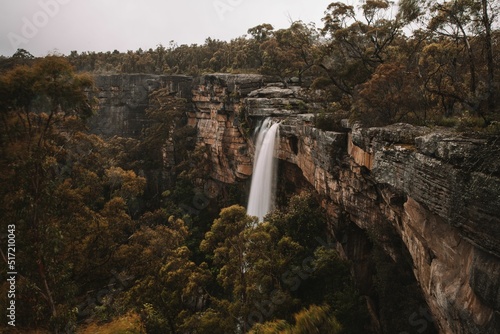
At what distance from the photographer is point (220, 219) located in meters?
12.5

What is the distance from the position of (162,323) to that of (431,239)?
9.75m

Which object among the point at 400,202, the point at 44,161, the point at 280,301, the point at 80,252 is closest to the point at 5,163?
the point at 44,161

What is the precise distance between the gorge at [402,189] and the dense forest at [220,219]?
117cm

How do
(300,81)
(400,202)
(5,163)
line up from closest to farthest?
(400,202), (5,163), (300,81)

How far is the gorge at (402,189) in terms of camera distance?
539cm

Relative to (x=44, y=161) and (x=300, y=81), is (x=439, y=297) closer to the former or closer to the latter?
(x=44, y=161)

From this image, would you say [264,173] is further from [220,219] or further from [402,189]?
[402,189]

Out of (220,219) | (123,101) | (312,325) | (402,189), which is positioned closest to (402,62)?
(402,189)

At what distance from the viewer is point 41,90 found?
30.8 ft

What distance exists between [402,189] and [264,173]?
1329cm

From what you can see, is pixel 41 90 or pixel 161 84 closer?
pixel 41 90

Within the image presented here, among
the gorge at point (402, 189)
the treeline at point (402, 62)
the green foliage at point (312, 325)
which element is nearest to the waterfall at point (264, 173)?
the gorge at point (402, 189)

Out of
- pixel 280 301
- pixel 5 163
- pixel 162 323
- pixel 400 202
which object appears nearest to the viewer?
pixel 400 202

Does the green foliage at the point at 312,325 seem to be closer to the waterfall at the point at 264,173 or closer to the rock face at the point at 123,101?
the waterfall at the point at 264,173
